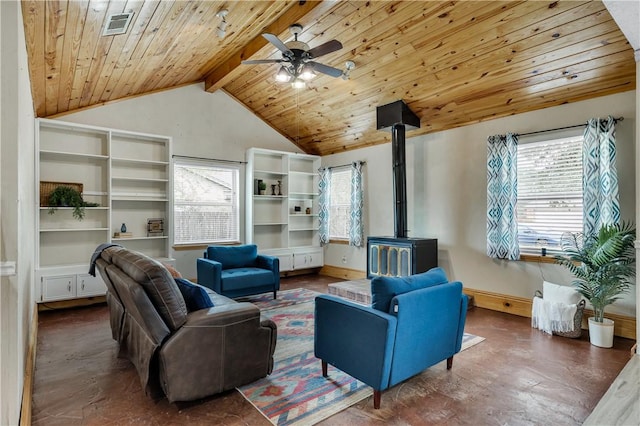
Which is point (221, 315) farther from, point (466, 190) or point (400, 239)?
point (466, 190)

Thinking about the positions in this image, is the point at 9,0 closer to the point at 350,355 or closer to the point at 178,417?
the point at 178,417

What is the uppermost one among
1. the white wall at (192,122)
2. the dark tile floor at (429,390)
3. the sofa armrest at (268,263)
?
the white wall at (192,122)

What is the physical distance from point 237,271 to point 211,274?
1.37 feet

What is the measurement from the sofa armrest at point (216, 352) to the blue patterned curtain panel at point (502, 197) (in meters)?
3.30

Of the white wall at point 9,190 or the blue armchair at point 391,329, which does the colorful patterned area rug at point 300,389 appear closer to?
the blue armchair at point 391,329

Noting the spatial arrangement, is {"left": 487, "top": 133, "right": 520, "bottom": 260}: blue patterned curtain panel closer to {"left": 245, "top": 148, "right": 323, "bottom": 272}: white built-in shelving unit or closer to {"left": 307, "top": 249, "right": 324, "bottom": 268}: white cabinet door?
{"left": 307, "top": 249, "right": 324, "bottom": 268}: white cabinet door

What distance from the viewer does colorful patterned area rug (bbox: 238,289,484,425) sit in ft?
7.33

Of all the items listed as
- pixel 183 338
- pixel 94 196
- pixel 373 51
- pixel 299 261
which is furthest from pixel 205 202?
pixel 183 338

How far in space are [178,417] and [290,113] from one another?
16.7 feet

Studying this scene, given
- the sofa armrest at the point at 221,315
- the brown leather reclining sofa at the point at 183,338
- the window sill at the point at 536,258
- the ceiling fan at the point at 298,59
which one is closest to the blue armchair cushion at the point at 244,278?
the brown leather reclining sofa at the point at 183,338

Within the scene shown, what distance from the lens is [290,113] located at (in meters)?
Answer: 6.21

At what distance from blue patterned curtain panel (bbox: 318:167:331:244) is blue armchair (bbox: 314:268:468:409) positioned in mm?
4332

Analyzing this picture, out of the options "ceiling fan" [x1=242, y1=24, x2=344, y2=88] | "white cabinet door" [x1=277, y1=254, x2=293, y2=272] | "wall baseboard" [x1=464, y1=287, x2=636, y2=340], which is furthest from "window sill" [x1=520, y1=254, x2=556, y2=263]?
"white cabinet door" [x1=277, y1=254, x2=293, y2=272]

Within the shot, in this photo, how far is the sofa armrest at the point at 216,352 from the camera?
2225 millimetres
